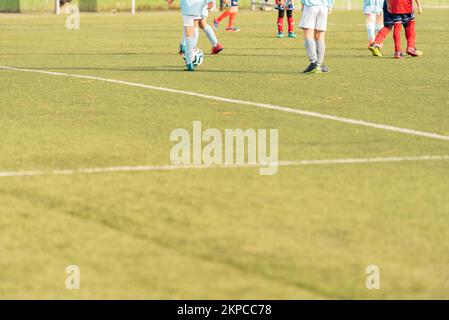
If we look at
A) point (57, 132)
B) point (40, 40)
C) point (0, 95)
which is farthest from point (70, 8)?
point (57, 132)

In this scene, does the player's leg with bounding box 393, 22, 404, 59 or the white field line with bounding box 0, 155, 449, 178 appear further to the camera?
the player's leg with bounding box 393, 22, 404, 59

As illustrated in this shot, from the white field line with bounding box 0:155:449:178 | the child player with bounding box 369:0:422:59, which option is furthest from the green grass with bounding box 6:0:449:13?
the white field line with bounding box 0:155:449:178

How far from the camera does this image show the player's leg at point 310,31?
1845 cm

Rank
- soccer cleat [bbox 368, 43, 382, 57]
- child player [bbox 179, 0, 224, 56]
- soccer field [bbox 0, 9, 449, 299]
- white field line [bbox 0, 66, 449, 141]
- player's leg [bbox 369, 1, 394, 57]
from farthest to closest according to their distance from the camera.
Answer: soccer cleat [bbox 368, 43, 382, 57] < player's leg [bbox 369, 1, 394, 57] < child player [bbox 179, 0, 224, 56] < white field line [bbox 0, 66, 449, 141] < soccer field [bbox 0, 9, 449, 299]

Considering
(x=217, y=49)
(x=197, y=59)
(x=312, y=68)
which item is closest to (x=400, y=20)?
(x=217, y=49)

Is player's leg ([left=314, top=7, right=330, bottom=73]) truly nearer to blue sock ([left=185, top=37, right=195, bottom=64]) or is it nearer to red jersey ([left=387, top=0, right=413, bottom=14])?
blue sock ([left=185, top=37, right=195, bottom=64])

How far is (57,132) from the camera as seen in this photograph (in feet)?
36.5

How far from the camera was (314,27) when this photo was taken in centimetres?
1858

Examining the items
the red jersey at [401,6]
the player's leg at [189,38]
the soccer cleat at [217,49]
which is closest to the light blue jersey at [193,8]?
the player's leg at [189,38]

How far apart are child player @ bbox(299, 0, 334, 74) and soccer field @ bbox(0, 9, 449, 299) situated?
4.69 ft

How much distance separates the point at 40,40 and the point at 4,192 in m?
21.5

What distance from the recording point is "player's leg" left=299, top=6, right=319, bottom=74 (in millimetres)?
18453

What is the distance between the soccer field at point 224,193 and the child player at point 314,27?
56.3 inches
